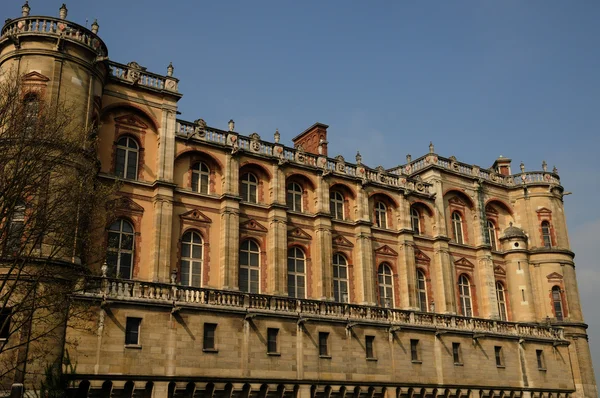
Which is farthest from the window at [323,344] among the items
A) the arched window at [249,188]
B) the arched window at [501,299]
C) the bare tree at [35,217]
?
the arched window at [501,299]

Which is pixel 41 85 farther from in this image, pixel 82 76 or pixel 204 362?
pixel 204 362

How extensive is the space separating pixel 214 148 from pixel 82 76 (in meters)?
8.65

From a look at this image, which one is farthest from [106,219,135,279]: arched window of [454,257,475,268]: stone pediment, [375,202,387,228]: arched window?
[454,257,475,268]: stone pediment

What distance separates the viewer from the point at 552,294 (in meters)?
49.8

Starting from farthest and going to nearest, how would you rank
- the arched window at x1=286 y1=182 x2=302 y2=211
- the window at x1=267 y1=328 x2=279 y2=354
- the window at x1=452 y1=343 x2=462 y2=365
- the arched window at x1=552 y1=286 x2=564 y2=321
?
the arched window at x1=552 y1=286 x2=564 y2=321 < the arched window at x1=286 y1=182 x2=302 y2=211 < the window at x1=452 y1=343 x2=462 y2=365 < the window at x1=267 y1=328 x2=279 y2=354

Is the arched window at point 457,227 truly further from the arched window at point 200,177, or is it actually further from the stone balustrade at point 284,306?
the arched window at point 200,177

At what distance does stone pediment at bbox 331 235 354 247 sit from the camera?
4144 cm

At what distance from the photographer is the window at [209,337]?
30.7m

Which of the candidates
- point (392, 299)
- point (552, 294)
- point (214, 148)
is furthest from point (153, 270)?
point (552, 294)

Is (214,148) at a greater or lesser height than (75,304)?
greater

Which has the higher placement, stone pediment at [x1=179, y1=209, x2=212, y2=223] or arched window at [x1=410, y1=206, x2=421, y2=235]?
arched window at [x1=410, y1=206, x2=421, y2=235]

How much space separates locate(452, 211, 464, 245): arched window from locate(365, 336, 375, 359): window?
47.6 ft

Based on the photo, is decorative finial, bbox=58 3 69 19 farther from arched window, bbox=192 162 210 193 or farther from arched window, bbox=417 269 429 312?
arched window, bbox=417 269 429 312

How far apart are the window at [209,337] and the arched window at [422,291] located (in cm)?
1762
